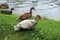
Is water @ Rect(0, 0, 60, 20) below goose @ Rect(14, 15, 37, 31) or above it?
below

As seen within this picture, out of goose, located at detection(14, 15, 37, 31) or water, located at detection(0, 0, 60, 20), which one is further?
water, located at detection(0, 0, 60, 20)

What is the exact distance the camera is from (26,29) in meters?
8.59

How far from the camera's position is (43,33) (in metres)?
8.39

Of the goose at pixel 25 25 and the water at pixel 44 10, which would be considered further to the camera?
the water at pixel 44 10

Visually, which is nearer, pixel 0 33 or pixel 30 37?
pixel 30 37

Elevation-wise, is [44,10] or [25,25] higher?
[25,25]

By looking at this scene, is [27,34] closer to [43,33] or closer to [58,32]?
[43,33]

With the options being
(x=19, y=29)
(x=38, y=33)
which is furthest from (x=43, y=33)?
(x=19, y=29)

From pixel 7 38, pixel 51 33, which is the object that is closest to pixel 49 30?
pixel 51 33

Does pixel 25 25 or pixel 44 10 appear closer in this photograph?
pixel 25 25

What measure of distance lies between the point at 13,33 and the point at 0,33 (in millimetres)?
505

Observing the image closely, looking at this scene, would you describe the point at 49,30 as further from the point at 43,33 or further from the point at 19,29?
the point at 19,29

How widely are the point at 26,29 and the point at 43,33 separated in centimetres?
63

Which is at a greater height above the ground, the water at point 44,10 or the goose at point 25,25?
the goose at point 25,25
